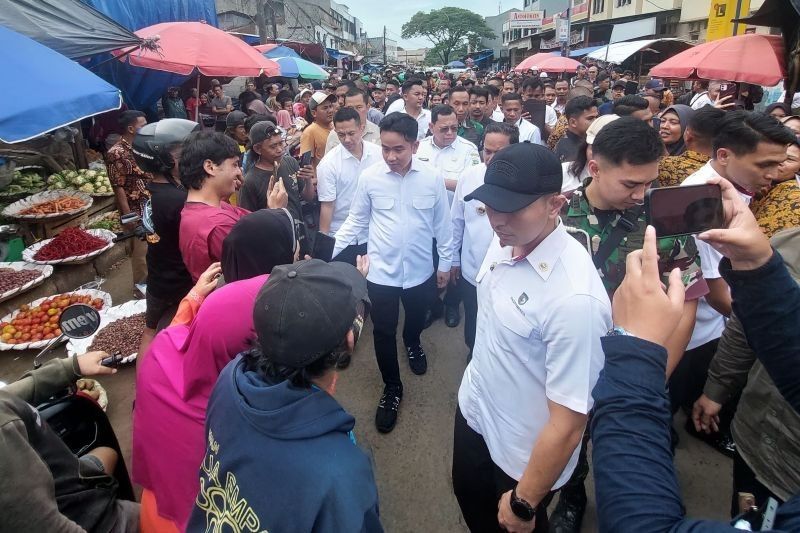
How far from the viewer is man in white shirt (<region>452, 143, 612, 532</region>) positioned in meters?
1.42

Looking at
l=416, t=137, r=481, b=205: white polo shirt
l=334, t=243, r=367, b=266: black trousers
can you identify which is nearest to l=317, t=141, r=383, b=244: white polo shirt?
l=334, t=243, r=367, b=266: black trousers

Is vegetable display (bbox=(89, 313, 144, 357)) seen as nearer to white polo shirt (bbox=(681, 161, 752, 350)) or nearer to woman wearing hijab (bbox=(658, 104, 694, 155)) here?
white polo shirt (bbox=(681, 161, 752, 350))

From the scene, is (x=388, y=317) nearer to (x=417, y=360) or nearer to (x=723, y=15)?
(x=417, y=360)

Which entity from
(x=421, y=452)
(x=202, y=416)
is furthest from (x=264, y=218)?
(x=421, y=452)

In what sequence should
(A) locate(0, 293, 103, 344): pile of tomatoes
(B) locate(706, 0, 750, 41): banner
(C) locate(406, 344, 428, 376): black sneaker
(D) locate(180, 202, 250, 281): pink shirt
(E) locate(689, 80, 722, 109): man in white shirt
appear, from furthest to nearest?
(B) locate(706, 0, 750, 41): banner, (E) locate(689, 80, 722, 109): man in white shirt, (A) locate(0, 293, 103, 344): pile of tomatoes, (C) locate(406, 344, 428, 376): black sneaker, (D) locate(180, 202, 250, 281): pink shirt

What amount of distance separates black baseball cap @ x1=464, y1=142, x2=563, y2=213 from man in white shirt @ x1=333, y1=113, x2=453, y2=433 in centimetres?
157

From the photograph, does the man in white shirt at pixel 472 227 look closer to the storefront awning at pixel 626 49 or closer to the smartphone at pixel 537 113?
the smartphone at pixel 537 113

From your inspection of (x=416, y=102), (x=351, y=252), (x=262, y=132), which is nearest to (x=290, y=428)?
(x=351, y=252)

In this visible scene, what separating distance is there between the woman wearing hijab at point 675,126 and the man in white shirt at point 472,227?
Result: 5.91 feet

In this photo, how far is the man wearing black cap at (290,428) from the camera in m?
1.03

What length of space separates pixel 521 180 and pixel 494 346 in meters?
0.63

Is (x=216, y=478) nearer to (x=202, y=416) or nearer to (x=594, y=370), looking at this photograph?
(x=202, y=416)

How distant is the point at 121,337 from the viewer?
153 inches

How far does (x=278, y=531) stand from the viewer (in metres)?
1.03
